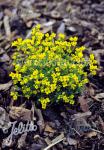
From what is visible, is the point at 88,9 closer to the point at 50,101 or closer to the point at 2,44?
the point at 2,44

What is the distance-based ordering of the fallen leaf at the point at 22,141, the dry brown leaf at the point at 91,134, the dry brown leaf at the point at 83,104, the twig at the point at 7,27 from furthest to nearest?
the twig at the point at 7,27
the dry brown leaf at the point at 83,104
the dry brown leaf at the point at 91,134
the fallen leaf at the point at 22,141

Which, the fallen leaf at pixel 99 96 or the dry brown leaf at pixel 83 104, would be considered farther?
the fallen leaf at pixel 99 96

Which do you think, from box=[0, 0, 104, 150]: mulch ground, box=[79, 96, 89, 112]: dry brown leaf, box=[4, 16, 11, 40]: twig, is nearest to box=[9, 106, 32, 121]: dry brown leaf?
box=[0, 0, 104, 150]: mulch ground

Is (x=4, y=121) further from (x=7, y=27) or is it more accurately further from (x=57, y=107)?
(x=7, y=27)

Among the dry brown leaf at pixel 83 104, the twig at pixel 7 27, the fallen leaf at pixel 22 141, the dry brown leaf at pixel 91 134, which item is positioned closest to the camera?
the fallen leaf at pixel 22 141

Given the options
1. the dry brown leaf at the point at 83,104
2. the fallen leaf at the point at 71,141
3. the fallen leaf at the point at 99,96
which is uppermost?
the fallen leaf at the point at 99,96

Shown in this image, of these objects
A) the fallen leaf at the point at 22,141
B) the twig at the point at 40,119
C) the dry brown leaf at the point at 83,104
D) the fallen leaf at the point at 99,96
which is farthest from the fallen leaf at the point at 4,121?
the fallen leaf at the point at 99,96

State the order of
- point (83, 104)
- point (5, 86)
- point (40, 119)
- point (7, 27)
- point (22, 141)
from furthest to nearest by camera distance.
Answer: point (7, 27)
point (5, 86)
point (83, 104)
point (40, 119)
point (22, 141)

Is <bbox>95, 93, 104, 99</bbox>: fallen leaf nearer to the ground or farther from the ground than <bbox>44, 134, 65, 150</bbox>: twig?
farther from the ground

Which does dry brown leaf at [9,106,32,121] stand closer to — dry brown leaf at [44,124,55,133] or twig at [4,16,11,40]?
dry brown leaf at [44,124,55,133]

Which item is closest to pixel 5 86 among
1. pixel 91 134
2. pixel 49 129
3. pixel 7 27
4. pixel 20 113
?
pixel 20 113

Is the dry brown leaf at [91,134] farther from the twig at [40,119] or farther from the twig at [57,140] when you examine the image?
the twig at [40,119]
